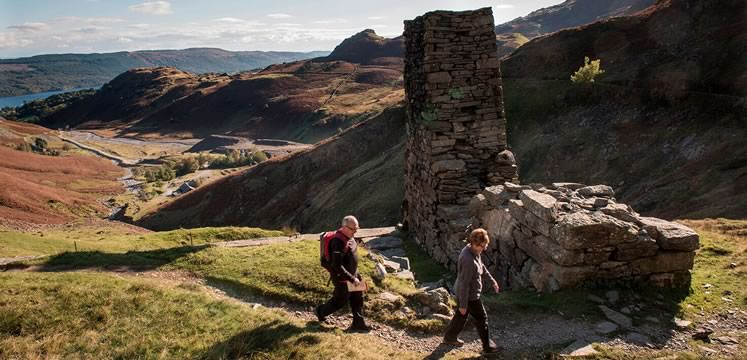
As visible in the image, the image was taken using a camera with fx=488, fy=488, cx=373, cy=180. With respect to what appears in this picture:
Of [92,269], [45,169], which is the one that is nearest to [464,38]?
[92,269]

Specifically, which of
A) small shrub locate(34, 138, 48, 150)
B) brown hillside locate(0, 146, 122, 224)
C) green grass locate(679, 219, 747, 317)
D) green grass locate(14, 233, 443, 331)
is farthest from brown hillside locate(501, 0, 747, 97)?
small shrub locate(34, 138, 48, 150)

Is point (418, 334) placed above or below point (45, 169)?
above

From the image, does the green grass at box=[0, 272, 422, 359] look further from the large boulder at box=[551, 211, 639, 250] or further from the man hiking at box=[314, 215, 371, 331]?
the large boulder at box=[551, 211, 639, 250]

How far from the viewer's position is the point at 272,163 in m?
56.7

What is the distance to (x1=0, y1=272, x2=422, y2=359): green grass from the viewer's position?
8.34m

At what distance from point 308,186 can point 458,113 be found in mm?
33641

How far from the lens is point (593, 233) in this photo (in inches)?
392

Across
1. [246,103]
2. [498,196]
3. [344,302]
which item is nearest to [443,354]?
[344,302]

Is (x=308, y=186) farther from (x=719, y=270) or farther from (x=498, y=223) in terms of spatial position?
(x=719, y=270)

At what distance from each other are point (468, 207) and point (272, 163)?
43.3 metres

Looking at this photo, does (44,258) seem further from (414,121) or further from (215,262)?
(414,121)

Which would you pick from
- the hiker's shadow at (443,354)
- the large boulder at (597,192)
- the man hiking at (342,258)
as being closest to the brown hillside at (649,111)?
the large boulder at (597,192)

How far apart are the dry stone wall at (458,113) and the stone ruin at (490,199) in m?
0.03

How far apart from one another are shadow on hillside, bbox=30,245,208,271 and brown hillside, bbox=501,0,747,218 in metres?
18.2
